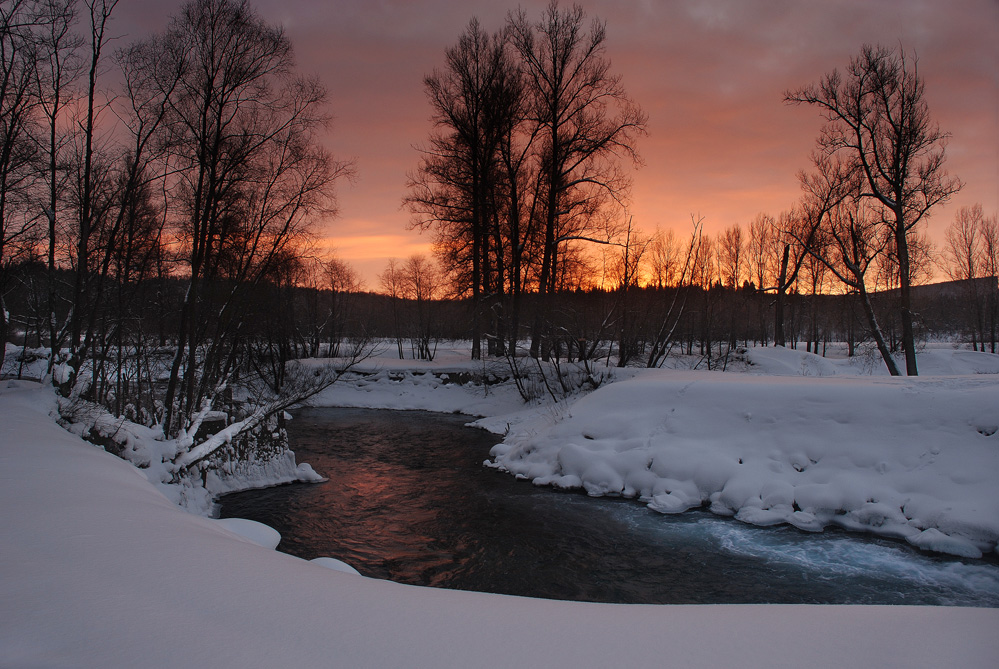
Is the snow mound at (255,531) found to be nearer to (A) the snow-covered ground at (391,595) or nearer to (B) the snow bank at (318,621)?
(A) the snow-covered ground at (391,595)

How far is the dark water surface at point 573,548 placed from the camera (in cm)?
571

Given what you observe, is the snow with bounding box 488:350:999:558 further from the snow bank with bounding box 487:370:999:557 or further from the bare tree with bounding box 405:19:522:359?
the bare tree with bounding box 405:19:522:359

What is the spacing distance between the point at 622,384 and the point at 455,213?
551 inches

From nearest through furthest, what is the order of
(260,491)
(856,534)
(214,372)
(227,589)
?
(227,589), (856,534), (260,491), (214,372)

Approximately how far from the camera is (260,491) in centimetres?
1006

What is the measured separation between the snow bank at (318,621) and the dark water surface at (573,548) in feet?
9.37

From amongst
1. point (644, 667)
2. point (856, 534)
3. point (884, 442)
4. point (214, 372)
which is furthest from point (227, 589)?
point (214, 372)

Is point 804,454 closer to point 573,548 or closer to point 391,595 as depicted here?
point 573,548

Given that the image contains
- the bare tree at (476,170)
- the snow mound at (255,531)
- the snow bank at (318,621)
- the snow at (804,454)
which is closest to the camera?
the snow bank at (318,621)

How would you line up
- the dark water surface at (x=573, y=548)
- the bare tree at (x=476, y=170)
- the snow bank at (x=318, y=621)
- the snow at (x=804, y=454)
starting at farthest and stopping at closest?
the bare tree at (x=476, y=170)
the snow at (x=804, y=454)
the dark water surface at (x=573, y=548)
the snow bank at (x=318, y=621)

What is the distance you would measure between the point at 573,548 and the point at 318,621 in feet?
17.4

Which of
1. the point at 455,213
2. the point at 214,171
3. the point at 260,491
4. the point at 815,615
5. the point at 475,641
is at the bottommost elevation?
the point at 260,491

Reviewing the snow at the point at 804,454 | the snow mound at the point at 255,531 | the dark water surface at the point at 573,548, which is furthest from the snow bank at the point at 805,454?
the snow mound at the point at 255,531

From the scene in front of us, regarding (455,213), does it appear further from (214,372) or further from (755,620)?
(755,620)
